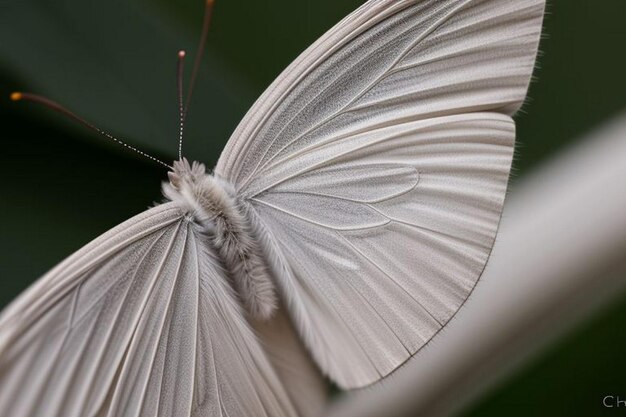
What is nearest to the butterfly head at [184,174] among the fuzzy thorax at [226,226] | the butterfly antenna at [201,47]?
the fuzzy thorax at [226,226]

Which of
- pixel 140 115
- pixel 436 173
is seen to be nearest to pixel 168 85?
pixel 140 115

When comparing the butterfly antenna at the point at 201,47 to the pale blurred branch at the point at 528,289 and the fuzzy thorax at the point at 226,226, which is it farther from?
the pale blurred branch at the point at 528,289

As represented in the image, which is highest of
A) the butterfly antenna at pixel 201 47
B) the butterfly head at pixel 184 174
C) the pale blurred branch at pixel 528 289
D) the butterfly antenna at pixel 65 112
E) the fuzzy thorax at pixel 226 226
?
the butterfly antenna at pixel 201 47

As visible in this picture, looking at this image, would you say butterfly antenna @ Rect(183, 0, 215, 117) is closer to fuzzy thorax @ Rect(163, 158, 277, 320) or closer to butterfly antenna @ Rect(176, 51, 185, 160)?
butterfly antenna @ Rect(176, 51, 185, 160)

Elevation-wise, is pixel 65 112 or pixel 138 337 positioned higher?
pixel 65 112

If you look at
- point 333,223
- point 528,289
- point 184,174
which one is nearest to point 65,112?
point 184,174

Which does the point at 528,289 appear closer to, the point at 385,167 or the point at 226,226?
the point at 385,167

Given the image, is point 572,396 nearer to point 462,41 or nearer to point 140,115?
point 462,41
